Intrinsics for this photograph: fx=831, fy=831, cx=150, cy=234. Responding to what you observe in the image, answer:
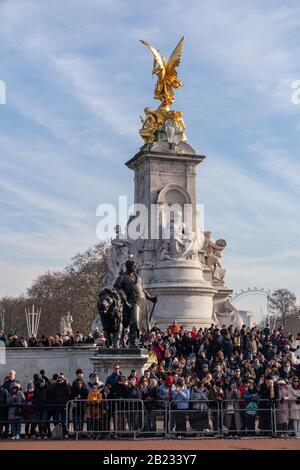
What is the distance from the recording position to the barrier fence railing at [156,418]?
666 inches

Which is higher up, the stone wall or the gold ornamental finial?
the gold ornamental finial

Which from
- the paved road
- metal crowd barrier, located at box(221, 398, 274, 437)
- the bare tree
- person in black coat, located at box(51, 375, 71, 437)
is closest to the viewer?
the paved road

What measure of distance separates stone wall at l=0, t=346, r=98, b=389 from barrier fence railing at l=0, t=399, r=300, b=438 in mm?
9265

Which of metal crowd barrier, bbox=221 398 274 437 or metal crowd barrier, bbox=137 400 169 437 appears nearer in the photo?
metal crowd barrier, bbox=137 400 169 437

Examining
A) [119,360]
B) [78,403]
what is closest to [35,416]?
[78,403]

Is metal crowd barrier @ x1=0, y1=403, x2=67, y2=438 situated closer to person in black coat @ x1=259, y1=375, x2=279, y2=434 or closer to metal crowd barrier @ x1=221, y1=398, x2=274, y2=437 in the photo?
metal crowd barrier @ x1=221, y1=398, x2=274, y2=437

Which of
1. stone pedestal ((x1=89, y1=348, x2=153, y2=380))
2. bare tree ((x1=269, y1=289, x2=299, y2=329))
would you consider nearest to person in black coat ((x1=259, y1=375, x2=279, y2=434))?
stone pedestal ((x1=89, y1=348, x2=153, y2=380))

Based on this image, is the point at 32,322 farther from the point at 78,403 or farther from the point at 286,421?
the point at 286,421

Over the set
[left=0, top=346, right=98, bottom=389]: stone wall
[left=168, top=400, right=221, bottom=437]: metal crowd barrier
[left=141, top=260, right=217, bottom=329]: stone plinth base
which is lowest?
[left=168, top=400, right=221, bottom=437]: metal crowd barrier

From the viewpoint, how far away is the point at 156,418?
17.2 m

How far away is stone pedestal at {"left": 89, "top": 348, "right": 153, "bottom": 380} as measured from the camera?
2048 centimetres

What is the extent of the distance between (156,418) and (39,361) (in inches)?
433

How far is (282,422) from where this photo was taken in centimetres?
1744

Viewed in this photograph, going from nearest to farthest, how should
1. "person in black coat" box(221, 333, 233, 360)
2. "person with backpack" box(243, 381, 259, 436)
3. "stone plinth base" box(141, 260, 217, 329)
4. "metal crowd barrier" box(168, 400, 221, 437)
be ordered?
"metal crowd barrier" box(168, 400, 221, 437), "person with backpack" box(243, 381, 259, 436), "person in black coat" box(221, 333, 233, 360), "stone plinth base" box(141, 260, 217, 329)
